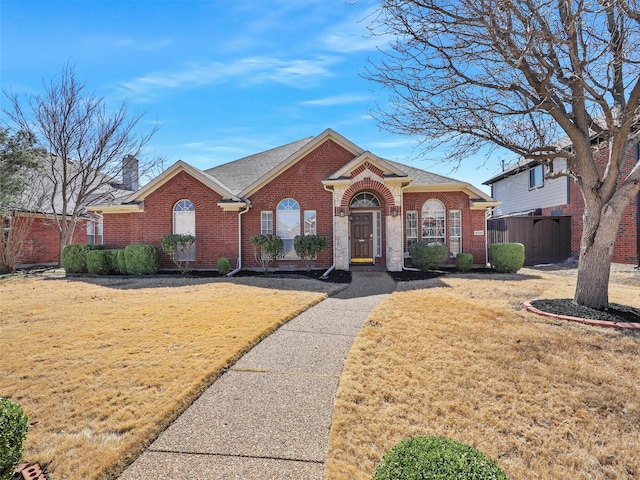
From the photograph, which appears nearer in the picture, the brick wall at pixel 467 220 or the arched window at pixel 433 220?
the brick wall at pixel 467 220

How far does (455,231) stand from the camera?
15.1 meters

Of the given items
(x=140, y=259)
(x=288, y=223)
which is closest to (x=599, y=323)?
(x=288, y=223)

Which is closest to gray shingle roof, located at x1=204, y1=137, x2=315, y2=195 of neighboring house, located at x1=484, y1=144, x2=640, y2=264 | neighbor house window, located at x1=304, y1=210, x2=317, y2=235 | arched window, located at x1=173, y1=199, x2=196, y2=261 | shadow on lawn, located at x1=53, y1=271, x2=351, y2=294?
arched window, located at x1=173, y1=199, x2=196, y2=261

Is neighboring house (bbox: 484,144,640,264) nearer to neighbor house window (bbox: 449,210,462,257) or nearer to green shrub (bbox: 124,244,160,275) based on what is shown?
neighbor house window (bbox: 449,210,462,257)

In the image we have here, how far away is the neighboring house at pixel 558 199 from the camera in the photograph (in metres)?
15.0

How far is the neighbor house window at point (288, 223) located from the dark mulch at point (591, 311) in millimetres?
9348

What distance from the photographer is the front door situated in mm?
14727

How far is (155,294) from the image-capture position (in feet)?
30.8

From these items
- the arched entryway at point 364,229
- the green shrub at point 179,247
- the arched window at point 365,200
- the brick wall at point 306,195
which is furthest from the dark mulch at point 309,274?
the arched window at point 365,200

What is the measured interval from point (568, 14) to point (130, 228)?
1620 centimetres

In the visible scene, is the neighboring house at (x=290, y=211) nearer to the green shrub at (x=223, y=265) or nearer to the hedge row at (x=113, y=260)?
the green shrub at (x=223, y=265)

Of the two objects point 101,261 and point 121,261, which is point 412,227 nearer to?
point 121,261

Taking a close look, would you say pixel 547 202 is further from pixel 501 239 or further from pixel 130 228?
pixel 130 228

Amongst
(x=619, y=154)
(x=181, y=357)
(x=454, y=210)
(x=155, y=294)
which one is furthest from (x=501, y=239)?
(x=181, y=357)
